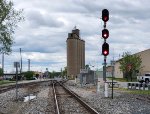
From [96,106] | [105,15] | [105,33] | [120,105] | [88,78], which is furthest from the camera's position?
[88,78]

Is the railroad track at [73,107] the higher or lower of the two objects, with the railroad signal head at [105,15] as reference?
lower

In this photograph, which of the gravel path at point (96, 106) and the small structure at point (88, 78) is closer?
the gravel path at point (96, 106)

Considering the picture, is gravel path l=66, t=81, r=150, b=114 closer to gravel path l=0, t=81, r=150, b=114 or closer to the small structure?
gravel path l=0, t=81, r=150, b=114

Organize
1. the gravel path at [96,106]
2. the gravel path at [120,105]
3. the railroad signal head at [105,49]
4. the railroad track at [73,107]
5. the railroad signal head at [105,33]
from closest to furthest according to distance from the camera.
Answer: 1. the railroad track at [73,107]
2. the gravel path at [120,105]
3. the gravel path at [96,106]
4. the railroad signal head at [105,49]
5. the railroad signal head at [105,33]

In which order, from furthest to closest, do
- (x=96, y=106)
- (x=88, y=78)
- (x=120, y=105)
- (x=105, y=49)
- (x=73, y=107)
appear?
(x=88, y=78)
(x=105, y=49)
(x=120, y=105)
(x=96, y=106)
(x=73, y=107)

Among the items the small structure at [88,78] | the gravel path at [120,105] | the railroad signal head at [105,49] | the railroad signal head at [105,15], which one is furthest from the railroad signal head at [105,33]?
the small structure at [88,78]

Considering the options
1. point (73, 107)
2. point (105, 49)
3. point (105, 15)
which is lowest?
point (73, 107)

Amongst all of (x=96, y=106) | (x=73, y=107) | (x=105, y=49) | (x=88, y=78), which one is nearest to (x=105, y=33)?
(x=105, y=49)

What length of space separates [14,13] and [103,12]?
14351 mm

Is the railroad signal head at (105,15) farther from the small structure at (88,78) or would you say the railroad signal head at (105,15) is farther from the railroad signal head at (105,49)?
the small structure at (88,78)

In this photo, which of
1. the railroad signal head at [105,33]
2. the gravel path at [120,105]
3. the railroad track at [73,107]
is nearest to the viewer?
the railroad track at [73,107]

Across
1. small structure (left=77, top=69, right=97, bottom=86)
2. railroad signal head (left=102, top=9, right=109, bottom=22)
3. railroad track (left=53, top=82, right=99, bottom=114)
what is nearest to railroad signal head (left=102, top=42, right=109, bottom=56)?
railroad signal head (left=102, top=9, right=109, bottom=22)

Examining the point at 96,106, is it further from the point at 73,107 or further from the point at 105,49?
the point at 105,49

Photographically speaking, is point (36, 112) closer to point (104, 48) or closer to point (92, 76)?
point (104, 48)
